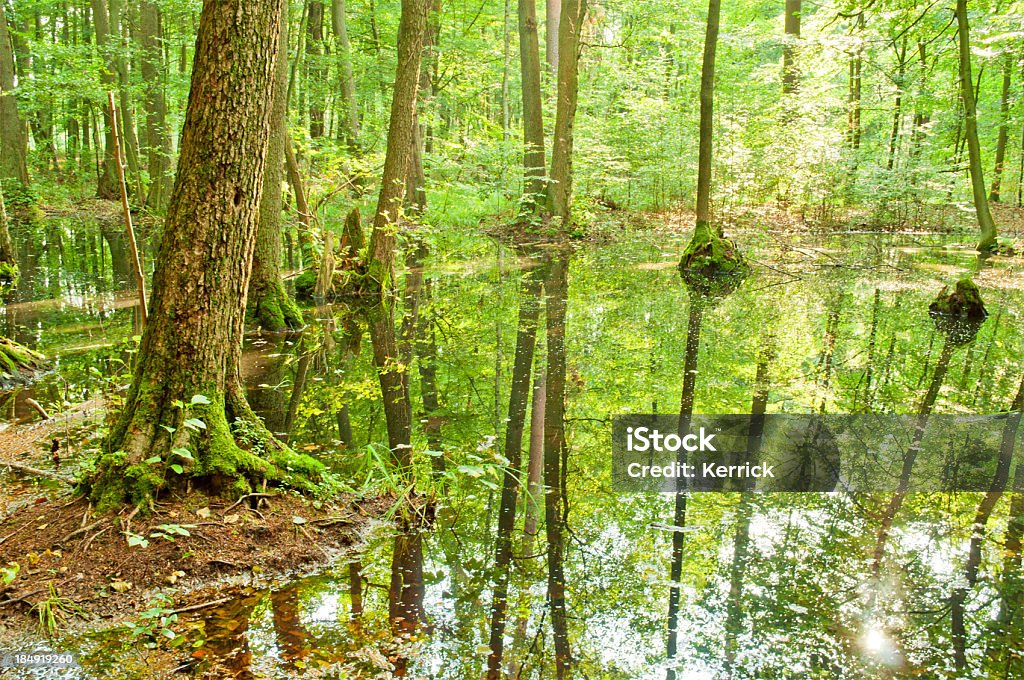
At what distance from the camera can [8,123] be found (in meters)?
18.5

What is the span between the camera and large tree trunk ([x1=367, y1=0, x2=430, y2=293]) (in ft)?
31.5

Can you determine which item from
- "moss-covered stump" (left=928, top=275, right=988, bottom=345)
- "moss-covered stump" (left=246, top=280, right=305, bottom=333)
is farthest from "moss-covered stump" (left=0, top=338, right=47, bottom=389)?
"moss-covered stump" (left=928, top=275, right=988, bottom=345)

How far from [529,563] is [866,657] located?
1537 millimetres

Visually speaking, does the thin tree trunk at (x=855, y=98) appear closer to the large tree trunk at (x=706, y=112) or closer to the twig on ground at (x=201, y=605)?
the large tree trunk at (x=706, y=112)

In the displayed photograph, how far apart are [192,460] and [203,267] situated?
Result: 1.00 metres

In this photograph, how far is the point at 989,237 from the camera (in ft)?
48.6

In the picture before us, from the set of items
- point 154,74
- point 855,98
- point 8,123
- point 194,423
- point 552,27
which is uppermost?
point 552,27

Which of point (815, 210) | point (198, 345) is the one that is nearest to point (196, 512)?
point (198, 345)

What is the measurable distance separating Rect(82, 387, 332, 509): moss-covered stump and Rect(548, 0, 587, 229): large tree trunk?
44.7ft

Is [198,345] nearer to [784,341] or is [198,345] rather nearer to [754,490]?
[754,490]

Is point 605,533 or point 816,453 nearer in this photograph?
point 605,533

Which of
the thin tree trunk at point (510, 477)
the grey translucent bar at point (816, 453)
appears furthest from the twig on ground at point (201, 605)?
the grey translucent bar at point (816, 453)

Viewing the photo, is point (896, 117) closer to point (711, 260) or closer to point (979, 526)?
point (711, 260)

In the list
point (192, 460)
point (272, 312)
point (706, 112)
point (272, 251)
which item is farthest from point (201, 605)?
point (706, 112)
